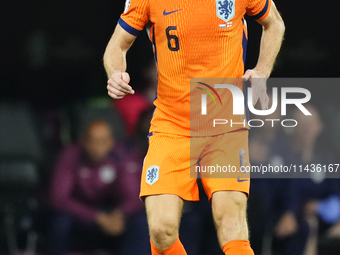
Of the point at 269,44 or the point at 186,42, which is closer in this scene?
the point at 186,42

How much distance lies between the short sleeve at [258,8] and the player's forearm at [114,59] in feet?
2.53

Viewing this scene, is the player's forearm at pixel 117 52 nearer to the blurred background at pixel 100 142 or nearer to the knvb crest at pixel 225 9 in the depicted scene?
the knvb crest at pixel 225 9

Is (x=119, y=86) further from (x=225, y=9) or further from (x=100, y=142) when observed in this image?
(x=100, y=142)

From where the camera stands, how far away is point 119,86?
2504mm

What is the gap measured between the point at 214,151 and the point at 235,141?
0.41 ft

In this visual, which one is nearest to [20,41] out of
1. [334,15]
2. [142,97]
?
[142,97]

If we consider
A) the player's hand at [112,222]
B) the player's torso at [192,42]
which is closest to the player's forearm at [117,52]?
the player's torso at [192,42]

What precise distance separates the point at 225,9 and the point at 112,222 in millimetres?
2010

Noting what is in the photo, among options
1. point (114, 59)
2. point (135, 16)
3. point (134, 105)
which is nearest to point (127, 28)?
point (135, 16)

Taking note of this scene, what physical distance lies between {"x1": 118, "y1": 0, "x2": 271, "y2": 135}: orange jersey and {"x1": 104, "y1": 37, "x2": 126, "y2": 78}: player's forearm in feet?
0.39

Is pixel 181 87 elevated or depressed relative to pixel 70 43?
depressed

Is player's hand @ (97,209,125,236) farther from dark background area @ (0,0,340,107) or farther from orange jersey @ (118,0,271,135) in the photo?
orange jersey @ (118,0,271,135)

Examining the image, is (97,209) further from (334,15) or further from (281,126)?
(334,15)

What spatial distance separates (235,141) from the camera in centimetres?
272
